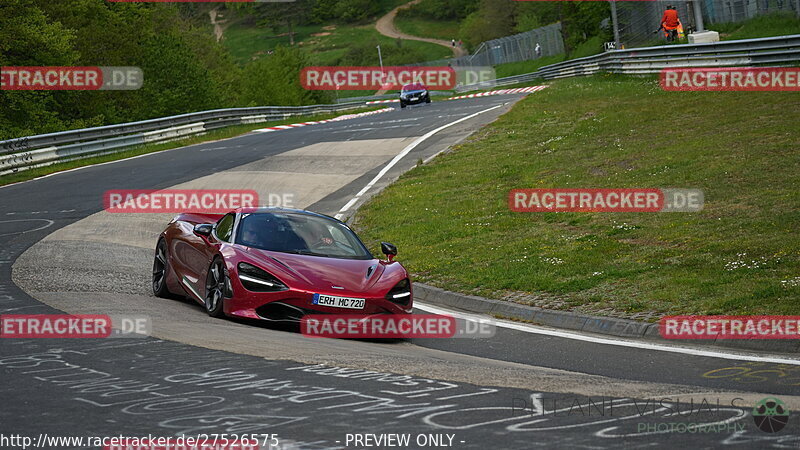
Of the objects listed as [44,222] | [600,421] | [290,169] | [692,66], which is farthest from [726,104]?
[600,421]

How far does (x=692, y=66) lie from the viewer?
1256 inches

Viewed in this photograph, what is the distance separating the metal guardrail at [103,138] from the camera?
1110 inches

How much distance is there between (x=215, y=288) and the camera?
35.3 ft

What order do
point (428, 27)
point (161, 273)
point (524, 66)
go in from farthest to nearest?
point (428, 27)
point (524, 66)
point (161, 273)

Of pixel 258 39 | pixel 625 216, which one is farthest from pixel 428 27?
pixel 625 216

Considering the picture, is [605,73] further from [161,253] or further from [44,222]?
[161,253]
